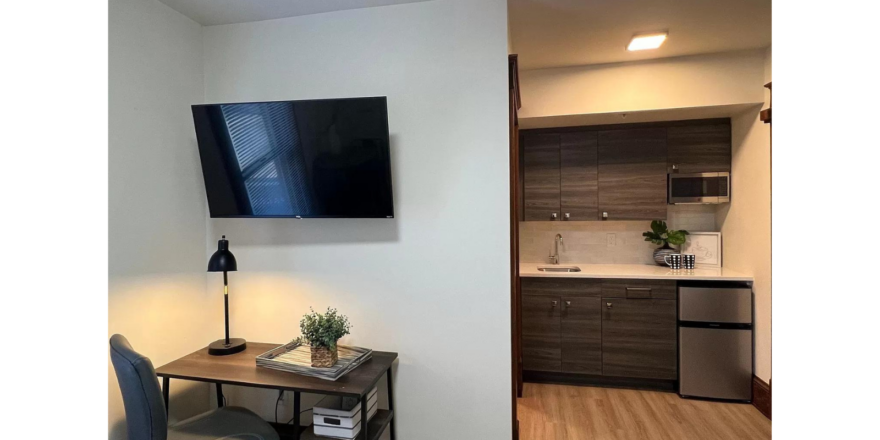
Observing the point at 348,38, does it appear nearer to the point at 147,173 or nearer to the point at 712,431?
the point at 147,173

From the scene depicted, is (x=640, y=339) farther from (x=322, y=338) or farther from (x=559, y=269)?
(x=322, y=338)

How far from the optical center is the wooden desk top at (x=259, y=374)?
176 cm

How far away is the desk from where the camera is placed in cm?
177

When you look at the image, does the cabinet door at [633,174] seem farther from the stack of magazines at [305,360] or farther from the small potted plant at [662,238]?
the stack of magazines at [305,360]

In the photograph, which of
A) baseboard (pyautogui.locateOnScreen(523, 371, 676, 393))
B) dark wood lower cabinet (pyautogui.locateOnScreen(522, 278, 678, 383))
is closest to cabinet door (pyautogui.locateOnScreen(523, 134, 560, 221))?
dark wood lower cabinet (pyautogui.locateOnScreen(522, 278, 678, 383))

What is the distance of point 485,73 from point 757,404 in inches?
117

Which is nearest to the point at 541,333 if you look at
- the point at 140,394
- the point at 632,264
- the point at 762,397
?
the point at 632,264

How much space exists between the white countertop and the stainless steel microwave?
57 cm

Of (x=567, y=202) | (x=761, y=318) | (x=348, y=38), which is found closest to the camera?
(x=348, y=38)

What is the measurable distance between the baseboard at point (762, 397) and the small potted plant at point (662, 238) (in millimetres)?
1065

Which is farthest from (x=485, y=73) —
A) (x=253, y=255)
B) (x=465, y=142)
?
(x=253, y=255)

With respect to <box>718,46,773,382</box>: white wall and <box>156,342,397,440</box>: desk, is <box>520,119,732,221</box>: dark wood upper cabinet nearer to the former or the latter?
<box>718,46,773,382</box>: white wall

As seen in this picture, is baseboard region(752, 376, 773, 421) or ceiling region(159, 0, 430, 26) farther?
baseboard region(752, 376, 773, 421)
